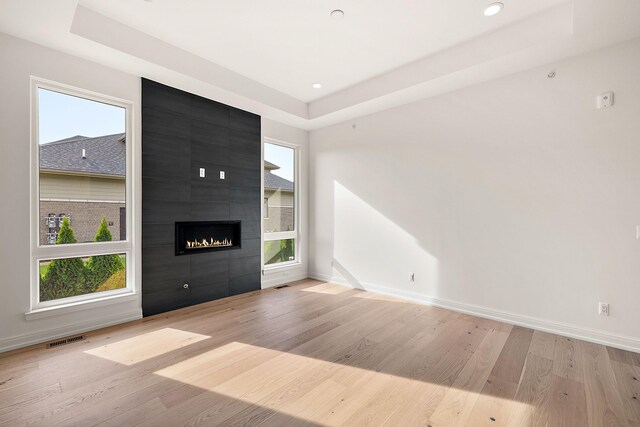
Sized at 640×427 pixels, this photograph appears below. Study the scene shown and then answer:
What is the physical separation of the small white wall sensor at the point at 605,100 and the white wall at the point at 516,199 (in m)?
0.06

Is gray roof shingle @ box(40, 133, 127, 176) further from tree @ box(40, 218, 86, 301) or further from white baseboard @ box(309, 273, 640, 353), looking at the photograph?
white baseboard @ box(309, 273, 640, 353)

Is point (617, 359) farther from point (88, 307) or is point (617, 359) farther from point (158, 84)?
point (158, 84)

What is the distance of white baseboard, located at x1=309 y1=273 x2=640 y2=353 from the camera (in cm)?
276

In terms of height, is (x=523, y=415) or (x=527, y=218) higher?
(x=527, y=218)

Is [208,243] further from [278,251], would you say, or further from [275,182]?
[275,182]

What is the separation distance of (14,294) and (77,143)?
1588 millimetres

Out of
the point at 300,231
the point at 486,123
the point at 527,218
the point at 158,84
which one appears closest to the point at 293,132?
the point at 300,231

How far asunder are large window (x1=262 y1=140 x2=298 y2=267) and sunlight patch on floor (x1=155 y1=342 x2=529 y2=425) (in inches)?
105

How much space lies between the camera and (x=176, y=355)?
8.52ft

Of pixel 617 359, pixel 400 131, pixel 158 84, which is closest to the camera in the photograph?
pixel 617 359

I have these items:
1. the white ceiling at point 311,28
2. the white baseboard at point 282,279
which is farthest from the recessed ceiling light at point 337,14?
the white baseboard at point 282,279

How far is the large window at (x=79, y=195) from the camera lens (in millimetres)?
2915

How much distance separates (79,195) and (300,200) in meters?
3.25

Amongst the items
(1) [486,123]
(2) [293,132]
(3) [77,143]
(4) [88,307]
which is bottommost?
(4) [88,307]
